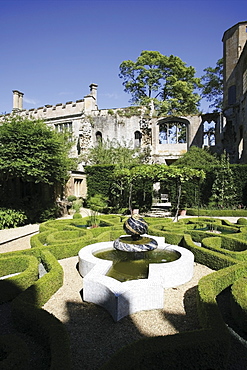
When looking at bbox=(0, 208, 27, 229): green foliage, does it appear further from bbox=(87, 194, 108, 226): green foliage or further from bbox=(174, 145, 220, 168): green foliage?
bbox=(174, 145, 220, 168): green foliage

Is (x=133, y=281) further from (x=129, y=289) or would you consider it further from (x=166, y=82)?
(x=166, y=82)

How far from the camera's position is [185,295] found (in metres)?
4.79

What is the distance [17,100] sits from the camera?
31.7 m

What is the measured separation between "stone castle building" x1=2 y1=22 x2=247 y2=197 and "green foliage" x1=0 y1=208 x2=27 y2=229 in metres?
12.1

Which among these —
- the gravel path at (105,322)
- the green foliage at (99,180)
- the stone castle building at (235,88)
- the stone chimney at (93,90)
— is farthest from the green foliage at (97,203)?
the stone chimney at (93,90)

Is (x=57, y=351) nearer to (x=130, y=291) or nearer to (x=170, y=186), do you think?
(x=130, y=291)

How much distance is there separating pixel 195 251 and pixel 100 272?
298cm

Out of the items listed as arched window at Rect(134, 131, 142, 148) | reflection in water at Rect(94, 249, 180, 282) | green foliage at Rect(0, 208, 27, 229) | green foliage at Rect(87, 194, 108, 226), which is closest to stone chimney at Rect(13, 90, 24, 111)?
arched window at Rect(134, 131, 142, 148)

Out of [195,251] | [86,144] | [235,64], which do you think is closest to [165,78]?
[235,64]

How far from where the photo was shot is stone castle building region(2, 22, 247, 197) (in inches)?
922

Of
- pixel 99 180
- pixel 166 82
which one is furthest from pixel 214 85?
pixel 99 180

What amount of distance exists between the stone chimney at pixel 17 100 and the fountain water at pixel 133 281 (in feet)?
101

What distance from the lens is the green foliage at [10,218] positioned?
461 inches

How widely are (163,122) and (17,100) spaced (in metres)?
19.8
